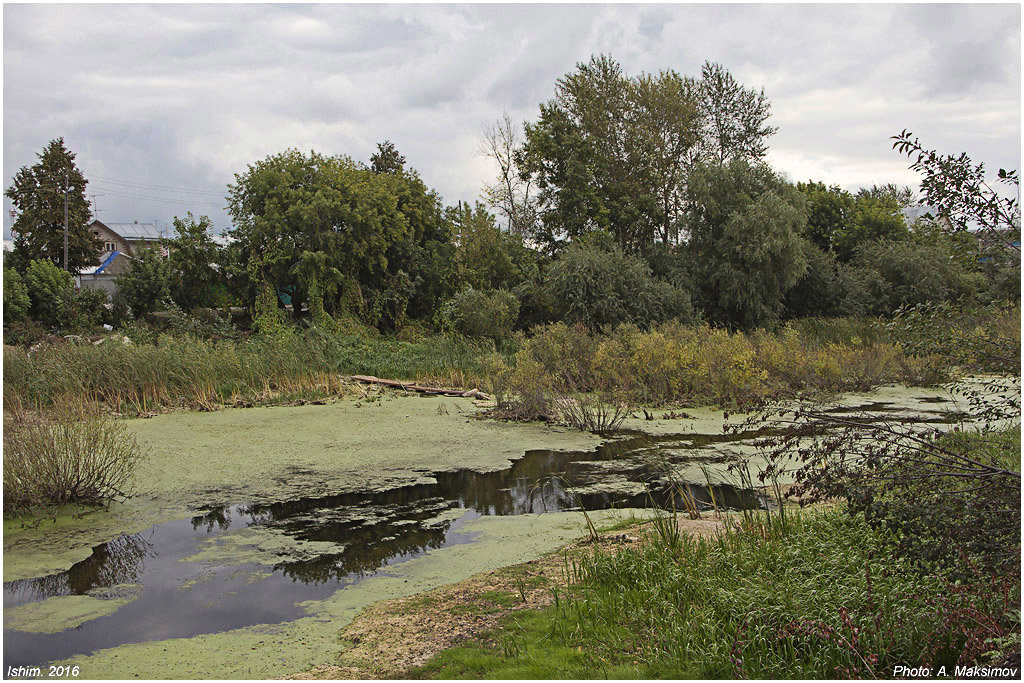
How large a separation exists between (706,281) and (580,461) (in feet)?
51.3

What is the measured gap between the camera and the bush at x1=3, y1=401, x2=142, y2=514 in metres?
6.39

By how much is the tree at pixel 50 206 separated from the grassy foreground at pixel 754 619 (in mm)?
25036

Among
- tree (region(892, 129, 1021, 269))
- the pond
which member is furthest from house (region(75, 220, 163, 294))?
tree (region(892, 129, 1021, 269))

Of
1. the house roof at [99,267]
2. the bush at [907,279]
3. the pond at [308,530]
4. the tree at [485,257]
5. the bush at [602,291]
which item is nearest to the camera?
the pond at [308,530]

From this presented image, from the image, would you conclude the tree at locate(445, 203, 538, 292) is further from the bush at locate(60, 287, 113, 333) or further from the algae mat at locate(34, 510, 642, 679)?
the algae mat at locate(34, 510, 642, 679)

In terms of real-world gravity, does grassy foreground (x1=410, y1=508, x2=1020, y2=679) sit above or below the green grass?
below

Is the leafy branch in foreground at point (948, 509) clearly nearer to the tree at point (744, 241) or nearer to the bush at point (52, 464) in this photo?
the bush at point (52, 464)

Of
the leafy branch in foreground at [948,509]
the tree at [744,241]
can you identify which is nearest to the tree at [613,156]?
the tree at [744,241]

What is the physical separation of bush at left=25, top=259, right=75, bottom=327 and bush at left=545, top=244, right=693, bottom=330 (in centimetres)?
1333

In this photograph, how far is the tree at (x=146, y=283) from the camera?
2031 cm

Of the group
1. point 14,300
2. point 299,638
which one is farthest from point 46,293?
point 299,638

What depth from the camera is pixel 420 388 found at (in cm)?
1426

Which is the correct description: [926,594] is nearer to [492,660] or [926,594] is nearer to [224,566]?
[492,660]

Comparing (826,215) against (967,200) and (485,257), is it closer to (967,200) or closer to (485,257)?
(485,257)
